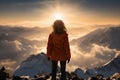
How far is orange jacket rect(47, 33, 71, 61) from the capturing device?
18312mm

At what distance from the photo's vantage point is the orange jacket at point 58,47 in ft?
60.1

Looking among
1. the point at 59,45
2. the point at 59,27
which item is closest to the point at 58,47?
the point at 59,45

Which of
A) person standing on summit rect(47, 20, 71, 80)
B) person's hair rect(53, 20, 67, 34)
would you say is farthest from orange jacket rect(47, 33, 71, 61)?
person's hair rect(53, 20, 67, 34)

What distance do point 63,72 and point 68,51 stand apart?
57.5 inches

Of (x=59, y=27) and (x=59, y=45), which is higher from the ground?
(x=59, y=27)

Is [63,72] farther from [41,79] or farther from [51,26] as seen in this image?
[41,79]

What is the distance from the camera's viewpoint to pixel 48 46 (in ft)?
60.9

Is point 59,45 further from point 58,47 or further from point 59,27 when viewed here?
point 59,27

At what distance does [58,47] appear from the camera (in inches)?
734

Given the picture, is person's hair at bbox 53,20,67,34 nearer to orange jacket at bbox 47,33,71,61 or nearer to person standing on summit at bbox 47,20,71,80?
person standing on summit at bbox 47,20,71,80

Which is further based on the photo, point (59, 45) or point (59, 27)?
point (59, 45)

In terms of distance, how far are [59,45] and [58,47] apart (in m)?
0.15

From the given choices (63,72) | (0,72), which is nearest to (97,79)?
(63,72)

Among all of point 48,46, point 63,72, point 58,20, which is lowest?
point 63,72
